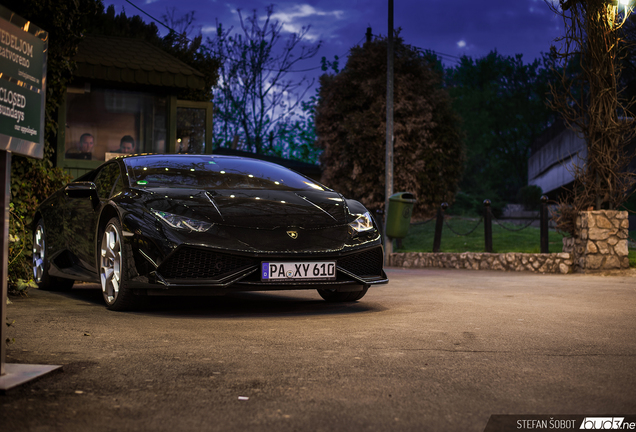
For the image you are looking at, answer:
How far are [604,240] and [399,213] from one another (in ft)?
16.8

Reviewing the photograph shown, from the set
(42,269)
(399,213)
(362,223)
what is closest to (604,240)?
(399,213)

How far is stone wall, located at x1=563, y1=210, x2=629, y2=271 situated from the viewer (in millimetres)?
10859

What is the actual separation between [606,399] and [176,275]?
3.22 m

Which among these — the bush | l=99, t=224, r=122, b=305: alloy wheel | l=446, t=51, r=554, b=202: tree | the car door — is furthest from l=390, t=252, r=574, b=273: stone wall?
l=446, t=51, r=554, b=202: tree

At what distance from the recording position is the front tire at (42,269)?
7.48 m

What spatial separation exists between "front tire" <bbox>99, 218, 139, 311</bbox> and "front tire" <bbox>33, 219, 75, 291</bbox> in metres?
1.75

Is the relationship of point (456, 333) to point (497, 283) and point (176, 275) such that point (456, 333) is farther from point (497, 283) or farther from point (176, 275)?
point (497, 283)

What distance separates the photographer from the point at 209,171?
645 centimetres

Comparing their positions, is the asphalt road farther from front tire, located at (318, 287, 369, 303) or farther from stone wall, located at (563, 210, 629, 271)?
stone wall, located at (563, 210, 629, 271)

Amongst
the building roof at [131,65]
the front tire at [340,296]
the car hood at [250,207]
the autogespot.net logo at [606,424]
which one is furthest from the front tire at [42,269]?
the autogespot.net logo at [606,424]

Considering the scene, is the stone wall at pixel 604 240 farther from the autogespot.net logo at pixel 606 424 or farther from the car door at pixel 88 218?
the autogespot.net logo at pixel 606 424

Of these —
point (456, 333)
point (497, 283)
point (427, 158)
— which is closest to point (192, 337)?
point (456, 333)

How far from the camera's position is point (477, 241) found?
20.3 m

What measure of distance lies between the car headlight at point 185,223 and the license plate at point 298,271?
20.7 inches
